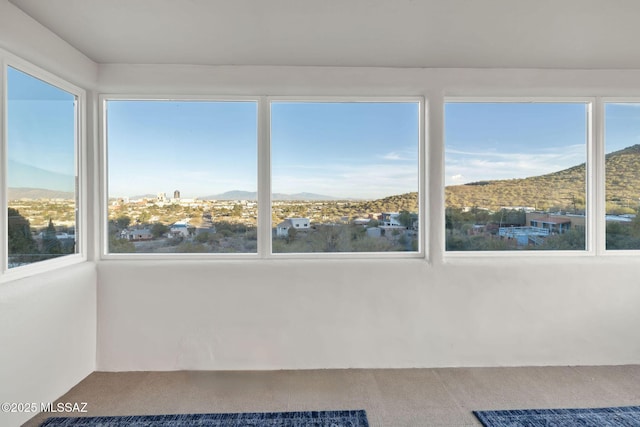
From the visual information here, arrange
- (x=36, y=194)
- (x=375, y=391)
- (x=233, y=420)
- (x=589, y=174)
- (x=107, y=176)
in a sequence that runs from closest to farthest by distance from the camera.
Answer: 1. (x=233, y=420)
2. (x=36, y=194)
3. (x=375, y=391)
4. (x=107, y=176)
5. (x=589, y=174)

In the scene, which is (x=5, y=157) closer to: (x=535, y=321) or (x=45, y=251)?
(x=45, y=251)

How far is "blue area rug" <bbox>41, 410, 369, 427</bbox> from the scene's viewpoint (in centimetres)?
217

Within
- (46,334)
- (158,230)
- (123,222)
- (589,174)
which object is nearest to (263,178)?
(158,230)

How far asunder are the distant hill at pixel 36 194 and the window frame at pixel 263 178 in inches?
11.0

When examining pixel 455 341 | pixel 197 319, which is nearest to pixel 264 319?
pixel 197 319

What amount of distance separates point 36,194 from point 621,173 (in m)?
4.72

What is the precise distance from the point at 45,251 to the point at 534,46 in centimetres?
378

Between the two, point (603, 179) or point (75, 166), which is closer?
point (75, 166)

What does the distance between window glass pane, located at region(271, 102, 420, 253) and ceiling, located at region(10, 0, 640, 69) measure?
0.45 m

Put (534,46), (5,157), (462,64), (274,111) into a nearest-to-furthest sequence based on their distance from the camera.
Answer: (5,157) < (534,46) < (462,64) < (274,111)

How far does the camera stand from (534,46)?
2469 mm

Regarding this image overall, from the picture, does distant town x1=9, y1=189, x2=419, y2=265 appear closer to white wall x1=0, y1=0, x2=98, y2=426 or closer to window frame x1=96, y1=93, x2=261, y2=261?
window frame x1=96, y1=93, x2=261, y2=261

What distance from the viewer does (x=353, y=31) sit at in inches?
88.6

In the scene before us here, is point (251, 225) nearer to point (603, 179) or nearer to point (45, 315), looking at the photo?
point (45, 315)
